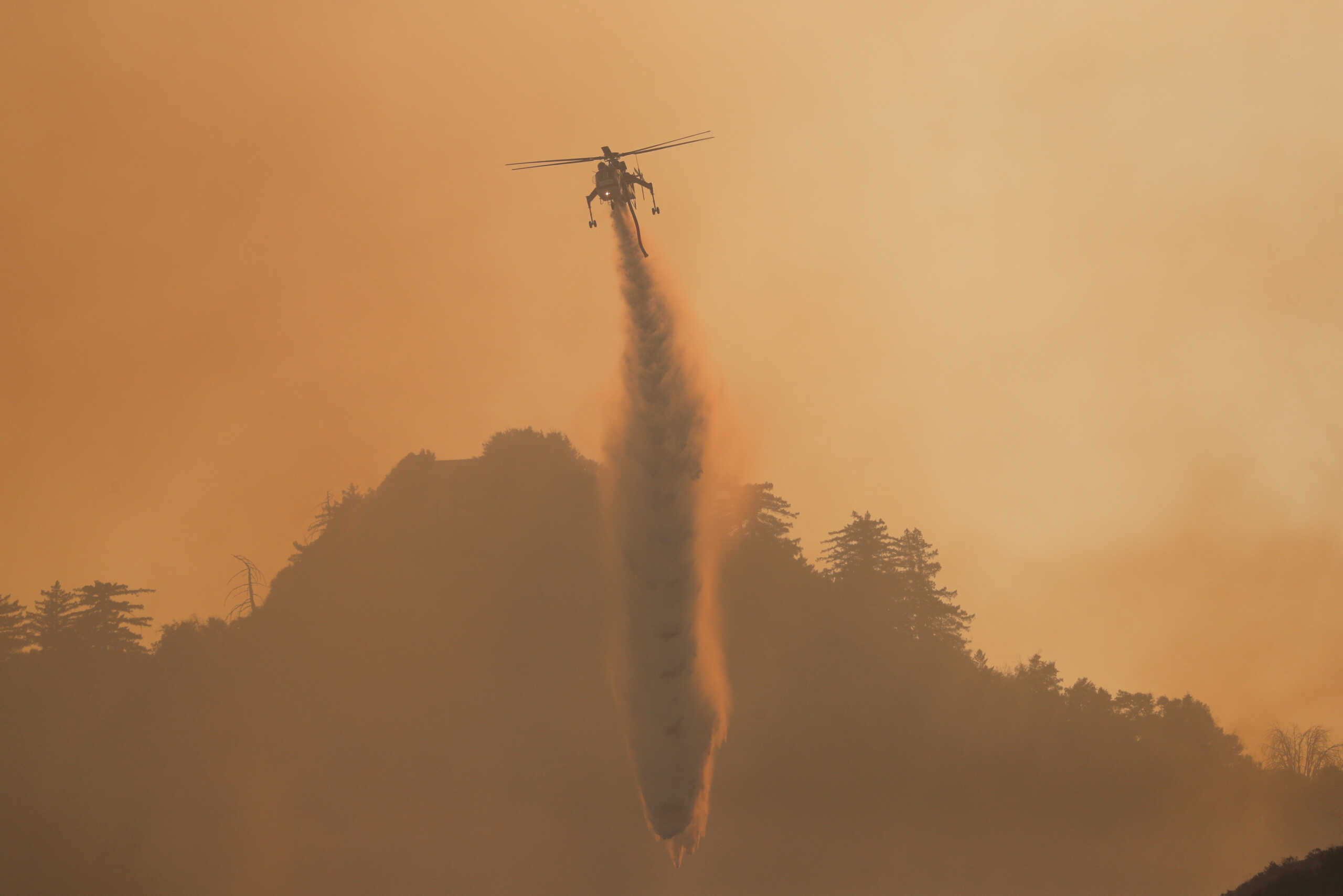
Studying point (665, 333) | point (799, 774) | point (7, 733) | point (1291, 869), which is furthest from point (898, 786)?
point (7, 733)

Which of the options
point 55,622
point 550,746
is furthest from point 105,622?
point 550,746

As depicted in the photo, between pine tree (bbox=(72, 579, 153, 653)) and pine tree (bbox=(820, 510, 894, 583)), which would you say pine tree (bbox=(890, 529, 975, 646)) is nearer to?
pine tree (bbox=(820, 510, 894, 583))

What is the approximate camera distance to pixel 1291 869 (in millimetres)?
39812

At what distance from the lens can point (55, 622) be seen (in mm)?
138500

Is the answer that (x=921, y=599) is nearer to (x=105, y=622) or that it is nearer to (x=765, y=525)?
(x=765, y=525)

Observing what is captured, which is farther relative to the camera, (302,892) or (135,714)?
(135,714)

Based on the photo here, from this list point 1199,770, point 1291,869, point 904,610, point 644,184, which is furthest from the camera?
point 904,610

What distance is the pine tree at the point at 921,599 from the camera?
471 feet

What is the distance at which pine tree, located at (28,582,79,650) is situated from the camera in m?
137

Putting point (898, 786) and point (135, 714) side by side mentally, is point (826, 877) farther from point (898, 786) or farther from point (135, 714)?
point (135, 714)

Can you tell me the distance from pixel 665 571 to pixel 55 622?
10287 cm

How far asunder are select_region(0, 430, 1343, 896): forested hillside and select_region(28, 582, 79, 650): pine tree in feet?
1.60

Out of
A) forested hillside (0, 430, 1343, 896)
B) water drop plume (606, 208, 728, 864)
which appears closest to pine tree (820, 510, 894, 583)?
forested hillside (0, 430, 1343, 896)

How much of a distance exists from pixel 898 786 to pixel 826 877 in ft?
47.4
